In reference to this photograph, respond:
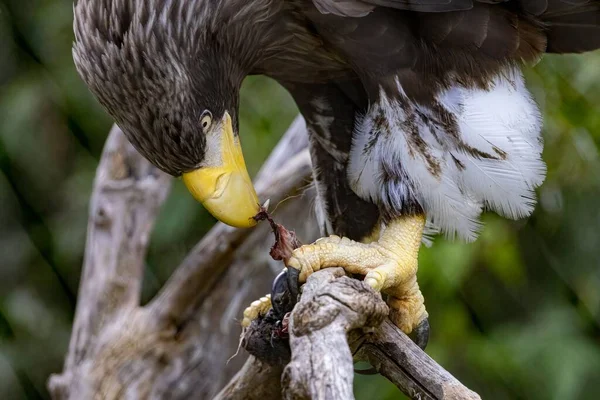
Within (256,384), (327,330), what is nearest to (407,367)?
(327,330)

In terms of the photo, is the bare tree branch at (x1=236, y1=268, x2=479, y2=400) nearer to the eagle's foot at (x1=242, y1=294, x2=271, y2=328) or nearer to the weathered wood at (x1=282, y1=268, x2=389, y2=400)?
the weathered wood at (x1=282, y1=268, x2=389, y2=400)

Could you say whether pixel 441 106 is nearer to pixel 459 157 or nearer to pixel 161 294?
pixel 459 157

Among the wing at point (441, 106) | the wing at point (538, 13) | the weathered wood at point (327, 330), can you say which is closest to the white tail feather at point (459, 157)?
the wing at point (441, 106)

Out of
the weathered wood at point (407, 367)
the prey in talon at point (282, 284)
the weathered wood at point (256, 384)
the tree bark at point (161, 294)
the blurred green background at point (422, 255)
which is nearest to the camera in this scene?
the weathered wood at point (407, 367)

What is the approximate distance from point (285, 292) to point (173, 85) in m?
0.34

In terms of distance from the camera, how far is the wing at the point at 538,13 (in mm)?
1242

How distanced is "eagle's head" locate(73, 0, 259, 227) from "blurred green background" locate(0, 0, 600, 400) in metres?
0.73

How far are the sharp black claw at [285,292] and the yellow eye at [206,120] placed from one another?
0.79 feet

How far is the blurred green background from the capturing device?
2.01 metres

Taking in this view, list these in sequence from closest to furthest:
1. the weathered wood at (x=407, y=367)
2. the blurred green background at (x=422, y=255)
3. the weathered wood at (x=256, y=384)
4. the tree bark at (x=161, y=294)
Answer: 1. the weathered wood at (x=407, y=367)
2. the weathered wood at (x=256, y=384)
3. the tree bark at (x=161, y=294)
4. the blurred green background at (x=422, y=255)

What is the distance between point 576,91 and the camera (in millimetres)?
2008

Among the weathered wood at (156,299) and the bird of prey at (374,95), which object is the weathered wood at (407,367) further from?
the weathered wood at (156,299)

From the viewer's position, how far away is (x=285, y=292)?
120 centimetres

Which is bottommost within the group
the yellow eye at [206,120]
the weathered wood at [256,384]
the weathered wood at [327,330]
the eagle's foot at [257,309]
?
the weathered wood at [256,384]
